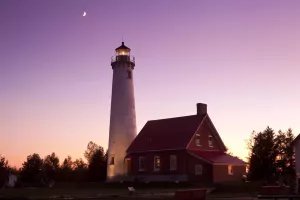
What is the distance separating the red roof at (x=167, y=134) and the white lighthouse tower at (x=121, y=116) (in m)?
1.66

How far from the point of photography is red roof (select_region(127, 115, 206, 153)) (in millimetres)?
52344

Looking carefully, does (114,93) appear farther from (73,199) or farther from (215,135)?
(73,199)

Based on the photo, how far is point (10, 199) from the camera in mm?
29703

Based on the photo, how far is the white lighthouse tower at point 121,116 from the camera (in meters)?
57.8

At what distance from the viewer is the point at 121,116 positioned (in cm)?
5756

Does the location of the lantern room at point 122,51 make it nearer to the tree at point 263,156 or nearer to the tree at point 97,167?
the tree at point 97,167

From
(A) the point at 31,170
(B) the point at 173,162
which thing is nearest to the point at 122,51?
(B) the point at 173,162

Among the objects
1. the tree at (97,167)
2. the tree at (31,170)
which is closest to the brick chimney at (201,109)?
the tree at (97,167)

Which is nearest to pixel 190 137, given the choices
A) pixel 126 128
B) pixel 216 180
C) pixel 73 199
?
pixel 216 180

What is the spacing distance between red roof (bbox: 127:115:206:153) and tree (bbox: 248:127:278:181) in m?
13.7

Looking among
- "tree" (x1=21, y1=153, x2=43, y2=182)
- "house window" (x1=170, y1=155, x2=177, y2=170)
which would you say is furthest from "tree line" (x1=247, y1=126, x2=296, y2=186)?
"tree" (x1=21, y1=153, x2=43, y2=182)

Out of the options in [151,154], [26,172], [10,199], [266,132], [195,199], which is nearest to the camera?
[195,199]

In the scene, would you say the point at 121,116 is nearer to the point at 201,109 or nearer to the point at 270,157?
the point at 201,109

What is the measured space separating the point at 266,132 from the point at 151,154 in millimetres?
20241
